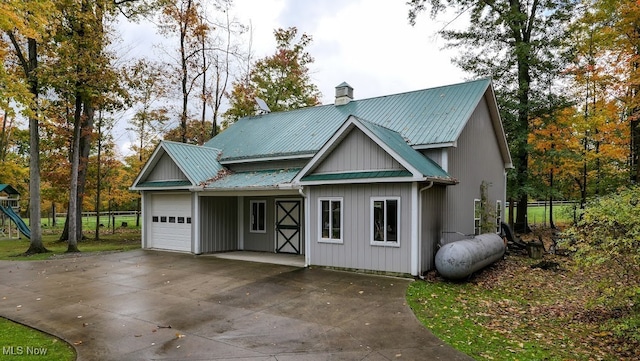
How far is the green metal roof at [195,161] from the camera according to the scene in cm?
1430

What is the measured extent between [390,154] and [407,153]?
0.64 metres

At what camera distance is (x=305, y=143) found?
1427cm

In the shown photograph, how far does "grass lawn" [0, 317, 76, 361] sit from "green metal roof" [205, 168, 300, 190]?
735 centimetres

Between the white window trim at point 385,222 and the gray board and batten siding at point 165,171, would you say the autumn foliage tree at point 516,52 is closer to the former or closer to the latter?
the white window trim at point 385,222

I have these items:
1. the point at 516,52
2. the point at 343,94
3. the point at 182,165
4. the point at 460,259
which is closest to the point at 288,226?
the point at 182,165

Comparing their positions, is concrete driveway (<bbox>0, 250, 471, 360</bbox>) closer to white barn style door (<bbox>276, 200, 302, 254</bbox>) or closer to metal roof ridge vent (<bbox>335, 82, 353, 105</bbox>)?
white barn style door (<bbox>276, 200, 302, 254</bbox>)

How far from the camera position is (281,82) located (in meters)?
29.5

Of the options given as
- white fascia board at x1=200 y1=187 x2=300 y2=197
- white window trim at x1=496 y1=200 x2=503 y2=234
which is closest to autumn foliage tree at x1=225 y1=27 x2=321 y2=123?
white fascia board at x1=200 y1=187 x2=300 y2=197

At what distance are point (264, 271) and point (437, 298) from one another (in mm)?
5110

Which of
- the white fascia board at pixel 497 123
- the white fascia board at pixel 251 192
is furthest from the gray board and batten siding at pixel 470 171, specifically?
the white fascia board at pixel 251 192

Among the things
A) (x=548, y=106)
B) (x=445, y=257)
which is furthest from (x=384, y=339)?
(x=548, y=106)

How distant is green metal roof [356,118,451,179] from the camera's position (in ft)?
31.9

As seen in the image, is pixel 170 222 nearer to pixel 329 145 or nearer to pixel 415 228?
pixel 329 145

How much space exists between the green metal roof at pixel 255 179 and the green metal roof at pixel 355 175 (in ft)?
4.98
